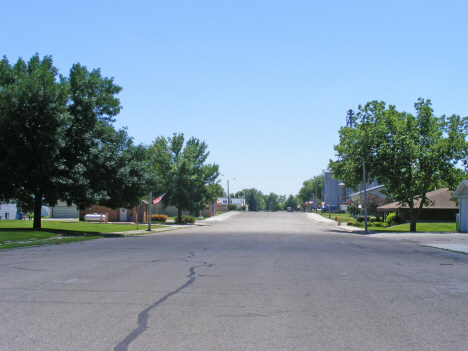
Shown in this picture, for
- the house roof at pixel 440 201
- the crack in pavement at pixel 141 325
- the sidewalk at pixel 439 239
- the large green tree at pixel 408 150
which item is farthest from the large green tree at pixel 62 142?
the house roof at pixel 440 201

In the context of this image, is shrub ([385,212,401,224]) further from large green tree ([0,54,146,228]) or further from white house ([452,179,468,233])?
large green tree ([0,54,146,228])

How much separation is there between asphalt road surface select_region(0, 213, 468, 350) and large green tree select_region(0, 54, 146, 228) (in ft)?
48.6

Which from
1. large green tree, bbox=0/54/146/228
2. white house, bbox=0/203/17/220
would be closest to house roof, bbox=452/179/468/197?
large green tree, bbox=0/54/146/228

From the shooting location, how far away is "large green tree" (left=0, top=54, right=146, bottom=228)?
26.4 metres

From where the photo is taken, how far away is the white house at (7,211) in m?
54.3

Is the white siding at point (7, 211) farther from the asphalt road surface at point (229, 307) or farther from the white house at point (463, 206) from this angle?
the white house at point (463, 206)

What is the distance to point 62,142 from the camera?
26953mm

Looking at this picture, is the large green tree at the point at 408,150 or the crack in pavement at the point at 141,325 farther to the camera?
the large green tree at the point at 408,150

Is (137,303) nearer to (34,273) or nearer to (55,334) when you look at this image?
(55,334)

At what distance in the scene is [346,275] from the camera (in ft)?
38.4

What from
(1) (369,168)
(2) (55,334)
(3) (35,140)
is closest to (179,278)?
(2) (55,334)

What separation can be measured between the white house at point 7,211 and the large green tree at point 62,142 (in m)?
24.6

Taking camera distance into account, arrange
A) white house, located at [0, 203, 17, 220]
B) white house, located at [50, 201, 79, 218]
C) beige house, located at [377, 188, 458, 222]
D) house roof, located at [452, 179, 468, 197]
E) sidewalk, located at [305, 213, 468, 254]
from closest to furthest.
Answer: sidewalk, located at [305, 213, 468, 254] → house roof, located at [452, 179, 468, 197] → white house, located at [0, 203, 17, 220] → beige house, located at [377, 188, 458, 222] → white house, located at [50, 201, 79, 218]

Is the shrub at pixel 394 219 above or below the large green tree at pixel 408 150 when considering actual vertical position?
below
